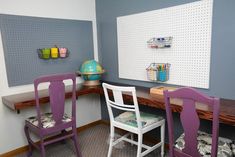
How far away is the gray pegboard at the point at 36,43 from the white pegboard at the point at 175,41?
694mm

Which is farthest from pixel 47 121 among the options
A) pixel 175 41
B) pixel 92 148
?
pixel 175 41

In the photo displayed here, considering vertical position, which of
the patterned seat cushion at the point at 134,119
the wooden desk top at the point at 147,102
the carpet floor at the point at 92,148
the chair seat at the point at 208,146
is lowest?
the carpet floor at the point at 92,148

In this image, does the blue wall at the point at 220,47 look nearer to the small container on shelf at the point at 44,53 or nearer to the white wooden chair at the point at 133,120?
the white wooden chair at the point at 133,120

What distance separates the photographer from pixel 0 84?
87.0 inches

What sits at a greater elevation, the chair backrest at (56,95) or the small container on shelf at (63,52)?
the small container on shelf at (63,52)

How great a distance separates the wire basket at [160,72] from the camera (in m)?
2.21

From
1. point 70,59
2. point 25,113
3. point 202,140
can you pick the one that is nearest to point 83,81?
point 70,59

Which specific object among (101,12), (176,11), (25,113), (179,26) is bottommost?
(25,113)

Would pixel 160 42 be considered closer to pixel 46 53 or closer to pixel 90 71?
pixel 90 71

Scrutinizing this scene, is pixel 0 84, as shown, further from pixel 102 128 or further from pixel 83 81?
pixel 102 128

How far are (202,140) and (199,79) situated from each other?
2.26ft

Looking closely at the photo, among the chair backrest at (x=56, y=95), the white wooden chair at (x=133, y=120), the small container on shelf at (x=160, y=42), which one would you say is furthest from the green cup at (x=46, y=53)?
the small container on shelf at (x=160, y=42)

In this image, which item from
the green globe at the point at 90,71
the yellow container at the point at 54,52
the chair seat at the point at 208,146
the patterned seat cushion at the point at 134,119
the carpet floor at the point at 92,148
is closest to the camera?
the chair seat at the point at 208,146

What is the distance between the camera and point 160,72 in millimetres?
2205
